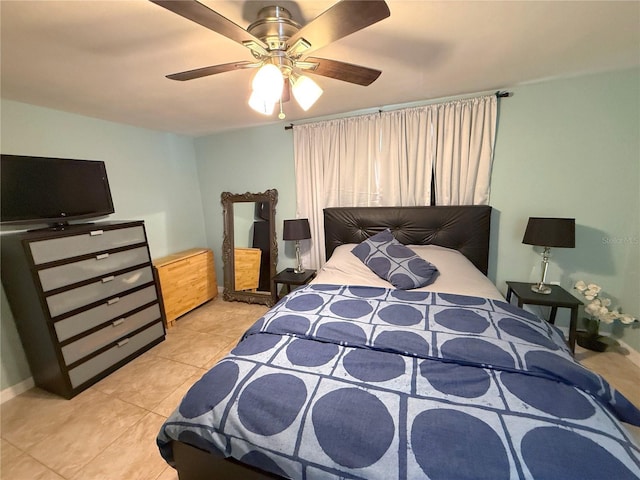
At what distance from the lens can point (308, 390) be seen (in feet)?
3.31

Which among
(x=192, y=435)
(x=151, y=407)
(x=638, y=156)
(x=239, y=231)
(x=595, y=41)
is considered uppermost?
(x=595, y=41)

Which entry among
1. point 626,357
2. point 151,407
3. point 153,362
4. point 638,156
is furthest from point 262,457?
point 638,156

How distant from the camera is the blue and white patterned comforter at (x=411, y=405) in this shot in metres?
0.75

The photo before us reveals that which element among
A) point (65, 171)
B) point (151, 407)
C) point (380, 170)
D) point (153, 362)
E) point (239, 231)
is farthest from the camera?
point (239, 231)

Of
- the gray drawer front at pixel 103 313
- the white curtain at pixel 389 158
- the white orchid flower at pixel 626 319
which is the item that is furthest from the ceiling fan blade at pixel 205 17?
the white orchid flower at pixel 626 319

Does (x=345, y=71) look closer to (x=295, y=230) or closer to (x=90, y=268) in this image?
(x=295, y=230)

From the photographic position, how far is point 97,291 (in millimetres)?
2061

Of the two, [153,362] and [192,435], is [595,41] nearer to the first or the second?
[192,435]

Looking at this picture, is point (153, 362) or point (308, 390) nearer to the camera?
point (308, 390)

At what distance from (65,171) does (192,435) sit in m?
2.38

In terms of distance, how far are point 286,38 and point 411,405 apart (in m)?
1.55

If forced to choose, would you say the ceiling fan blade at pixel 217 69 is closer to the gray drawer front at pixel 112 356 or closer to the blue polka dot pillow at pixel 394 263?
the blue polka dot pillow at pixel 394 263

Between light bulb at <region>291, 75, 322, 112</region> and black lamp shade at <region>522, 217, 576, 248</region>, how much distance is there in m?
2.01

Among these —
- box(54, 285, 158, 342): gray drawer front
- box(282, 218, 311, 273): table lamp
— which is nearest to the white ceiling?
box(282, 218, 311, 273): table lamp
